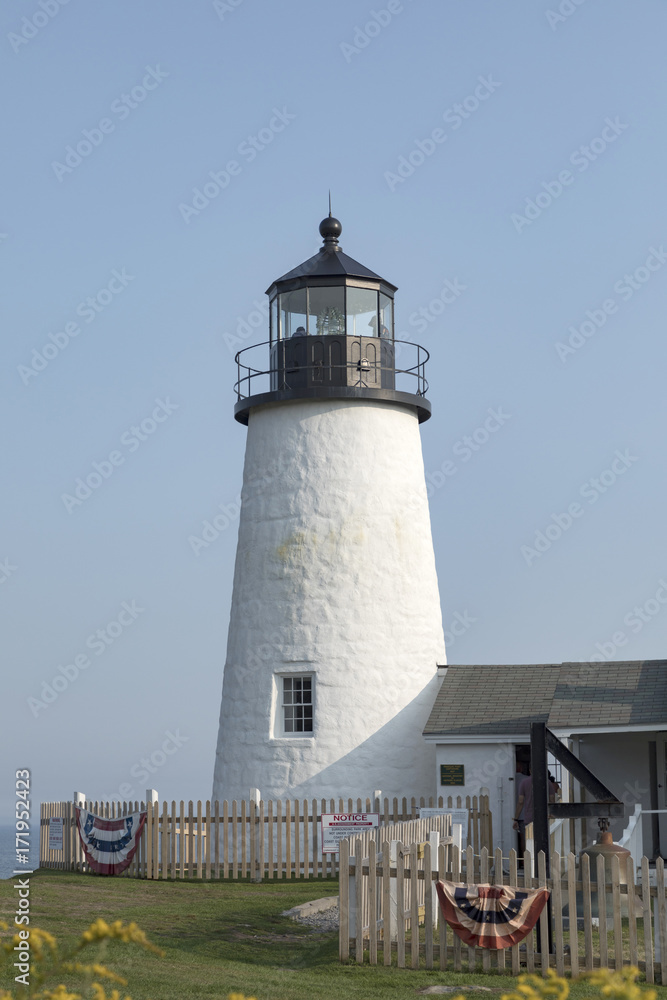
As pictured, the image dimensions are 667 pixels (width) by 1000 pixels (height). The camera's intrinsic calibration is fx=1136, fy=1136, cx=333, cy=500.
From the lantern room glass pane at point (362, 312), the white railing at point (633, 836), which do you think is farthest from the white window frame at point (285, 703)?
the white railing at point (633, 836)

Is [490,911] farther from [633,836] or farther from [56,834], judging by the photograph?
[56,834]

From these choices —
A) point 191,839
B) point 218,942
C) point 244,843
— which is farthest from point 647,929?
point 191,839

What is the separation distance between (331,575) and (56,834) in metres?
7.10

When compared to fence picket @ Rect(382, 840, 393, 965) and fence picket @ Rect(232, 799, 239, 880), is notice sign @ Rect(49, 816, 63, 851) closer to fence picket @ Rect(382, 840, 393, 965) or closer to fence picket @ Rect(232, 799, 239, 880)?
fence picket @ Rect(232, 799, 239, 880)

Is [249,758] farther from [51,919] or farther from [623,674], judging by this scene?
[51,919]

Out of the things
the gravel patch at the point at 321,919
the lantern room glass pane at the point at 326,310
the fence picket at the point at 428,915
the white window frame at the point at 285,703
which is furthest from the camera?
the lantern room glass pane at the point at 326,310

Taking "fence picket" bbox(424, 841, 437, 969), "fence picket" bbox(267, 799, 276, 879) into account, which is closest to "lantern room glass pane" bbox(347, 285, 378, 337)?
"fence picket" bbox(267, 799, 276, 879)

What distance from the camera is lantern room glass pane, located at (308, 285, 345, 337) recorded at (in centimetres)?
2250

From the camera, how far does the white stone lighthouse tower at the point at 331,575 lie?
69.8 feet

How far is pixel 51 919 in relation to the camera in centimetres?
1268

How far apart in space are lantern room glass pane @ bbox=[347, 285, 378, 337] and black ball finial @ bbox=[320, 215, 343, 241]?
5.82ft

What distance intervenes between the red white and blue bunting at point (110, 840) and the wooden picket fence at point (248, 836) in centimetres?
15

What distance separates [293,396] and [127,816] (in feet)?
27.1

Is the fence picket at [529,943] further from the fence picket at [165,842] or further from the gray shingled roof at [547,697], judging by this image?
the fence picket at [165,842]
